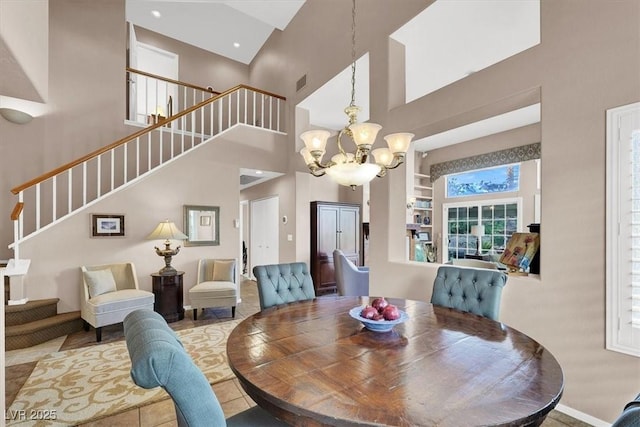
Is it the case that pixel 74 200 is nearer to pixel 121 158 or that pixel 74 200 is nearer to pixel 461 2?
pixel 121 158

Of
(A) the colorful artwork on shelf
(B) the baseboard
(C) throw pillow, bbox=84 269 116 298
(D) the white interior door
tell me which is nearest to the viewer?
(B) the baseboard

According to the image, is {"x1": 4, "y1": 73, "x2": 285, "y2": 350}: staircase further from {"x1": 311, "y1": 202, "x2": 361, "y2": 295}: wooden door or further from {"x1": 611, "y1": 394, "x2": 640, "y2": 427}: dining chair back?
{"x1": 611, "y1": 394, "x2": 640, "y2": 427}: dining chair back

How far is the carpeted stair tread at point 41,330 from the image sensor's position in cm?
315

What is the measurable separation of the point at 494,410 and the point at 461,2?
3524mm

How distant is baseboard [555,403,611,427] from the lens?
195cm

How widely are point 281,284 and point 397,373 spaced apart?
4.78 ft

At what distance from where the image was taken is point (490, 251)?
6.68 metres

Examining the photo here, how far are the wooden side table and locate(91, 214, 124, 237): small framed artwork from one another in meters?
0.79

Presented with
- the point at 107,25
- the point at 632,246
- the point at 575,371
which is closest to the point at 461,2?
the point at 632,246

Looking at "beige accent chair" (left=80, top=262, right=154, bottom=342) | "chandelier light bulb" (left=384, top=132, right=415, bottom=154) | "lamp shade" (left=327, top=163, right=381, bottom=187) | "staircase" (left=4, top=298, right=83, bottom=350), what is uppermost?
"chandelier light bulb" (left=384, top=132, right=415, bottom=154)

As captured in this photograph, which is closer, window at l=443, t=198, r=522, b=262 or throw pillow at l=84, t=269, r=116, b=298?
throw pillow at l=84, t=269, r=116, b=298

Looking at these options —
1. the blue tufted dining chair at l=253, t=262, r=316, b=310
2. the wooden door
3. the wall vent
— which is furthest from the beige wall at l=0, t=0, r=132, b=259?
the blue tufted dining chair at l=253, t=262, r=316, b=310

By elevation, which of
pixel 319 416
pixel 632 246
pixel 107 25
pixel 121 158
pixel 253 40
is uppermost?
→ pixel 253 40

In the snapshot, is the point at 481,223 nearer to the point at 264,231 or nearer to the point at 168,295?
the point at 264,231
